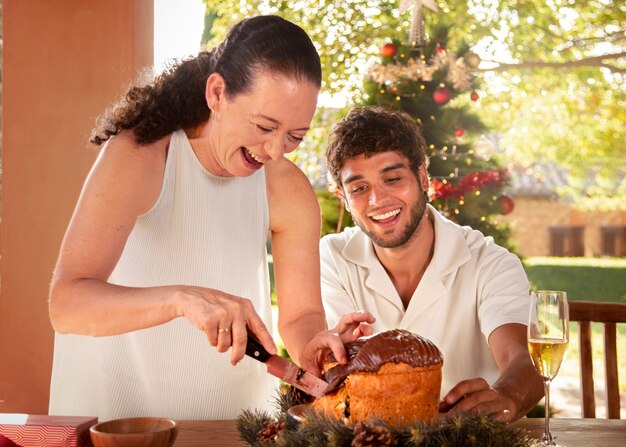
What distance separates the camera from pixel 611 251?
528 inches

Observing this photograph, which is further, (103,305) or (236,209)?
(236,209)

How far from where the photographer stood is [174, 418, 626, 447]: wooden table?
1.89 m

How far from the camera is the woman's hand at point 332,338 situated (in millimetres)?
1830

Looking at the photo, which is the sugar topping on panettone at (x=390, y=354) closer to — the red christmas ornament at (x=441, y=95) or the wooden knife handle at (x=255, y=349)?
the wooden knife handle at (x=255, y=349)

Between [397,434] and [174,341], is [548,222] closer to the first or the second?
[174,341]

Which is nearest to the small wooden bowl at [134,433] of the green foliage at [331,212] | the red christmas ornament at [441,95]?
the green foliage at [331,212]

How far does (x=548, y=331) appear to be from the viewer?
79.0 inches

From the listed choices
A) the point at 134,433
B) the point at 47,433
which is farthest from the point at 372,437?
the point at 47,433

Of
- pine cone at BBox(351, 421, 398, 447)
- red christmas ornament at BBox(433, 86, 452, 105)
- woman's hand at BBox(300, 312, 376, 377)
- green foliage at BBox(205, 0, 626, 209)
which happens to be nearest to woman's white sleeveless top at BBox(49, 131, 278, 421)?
woman's hand at BBox(300, 312, 376, 377)

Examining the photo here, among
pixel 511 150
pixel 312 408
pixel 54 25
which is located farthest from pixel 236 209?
pixel 511 150

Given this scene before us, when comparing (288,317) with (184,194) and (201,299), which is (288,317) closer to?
(184,194)

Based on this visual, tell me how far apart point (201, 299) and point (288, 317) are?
740mm

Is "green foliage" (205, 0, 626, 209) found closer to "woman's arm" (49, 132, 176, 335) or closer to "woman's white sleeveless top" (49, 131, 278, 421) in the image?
"woman's white sleeveless top" (49, 131, 278, 421)

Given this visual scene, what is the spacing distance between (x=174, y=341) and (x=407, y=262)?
3.51 ft
